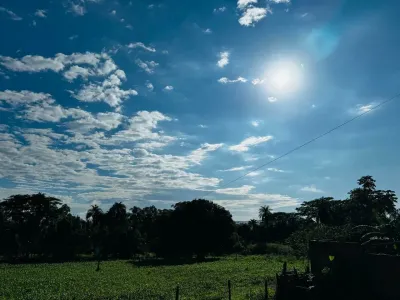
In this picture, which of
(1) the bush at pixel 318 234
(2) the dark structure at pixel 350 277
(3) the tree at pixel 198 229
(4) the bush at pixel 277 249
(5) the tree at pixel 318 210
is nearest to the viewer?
(2) the dark structure at pixel 350 277

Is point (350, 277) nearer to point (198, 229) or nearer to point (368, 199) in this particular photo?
point (198, 229)

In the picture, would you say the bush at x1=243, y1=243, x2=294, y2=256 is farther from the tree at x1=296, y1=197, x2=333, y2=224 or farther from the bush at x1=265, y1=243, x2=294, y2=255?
the tree at x1=296, y1=197, x2=333, y2=224

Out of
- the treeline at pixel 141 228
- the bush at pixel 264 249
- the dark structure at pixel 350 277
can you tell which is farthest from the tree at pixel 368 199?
the dark structure at pixel 350 277

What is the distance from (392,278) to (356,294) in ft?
7.37

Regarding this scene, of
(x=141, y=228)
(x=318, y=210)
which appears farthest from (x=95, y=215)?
(x=318, y=210)

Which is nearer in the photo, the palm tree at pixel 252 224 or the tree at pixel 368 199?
the tree at pixel 368 199

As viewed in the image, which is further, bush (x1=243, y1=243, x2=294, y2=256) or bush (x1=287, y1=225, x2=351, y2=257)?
bush (x1=243, y1=243, x2=294, y2=256)

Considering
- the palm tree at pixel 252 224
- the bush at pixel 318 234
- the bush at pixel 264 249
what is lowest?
the bush at pixel 264 249

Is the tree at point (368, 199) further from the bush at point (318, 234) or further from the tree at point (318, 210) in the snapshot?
the bush at point (318, 234)

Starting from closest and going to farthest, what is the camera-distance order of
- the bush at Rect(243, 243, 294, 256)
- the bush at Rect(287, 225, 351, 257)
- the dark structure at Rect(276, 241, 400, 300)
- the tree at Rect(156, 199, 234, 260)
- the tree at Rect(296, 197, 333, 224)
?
the dark structure at Rect(276, 241, 400, 300) → the bush at Rect(287, 225, 351, 257) → the tree at Rect(156, 199, 234, 260) → the bush at Rect(243, 243, 294, 256) → the tree at Rect(296, 197, 333, 224)

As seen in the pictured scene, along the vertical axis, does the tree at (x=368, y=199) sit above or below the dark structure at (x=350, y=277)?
above

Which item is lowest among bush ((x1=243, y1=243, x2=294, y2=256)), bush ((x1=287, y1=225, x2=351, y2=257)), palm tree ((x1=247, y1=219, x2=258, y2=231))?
bush ((x1=243, y1=243, x2=294, y2=256))

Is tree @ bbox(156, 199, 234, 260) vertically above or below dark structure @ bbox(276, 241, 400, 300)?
above

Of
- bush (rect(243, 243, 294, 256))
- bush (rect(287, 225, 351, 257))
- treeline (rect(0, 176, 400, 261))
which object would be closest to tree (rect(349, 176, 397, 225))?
treeline (rect(0, 176, 400, 261))
